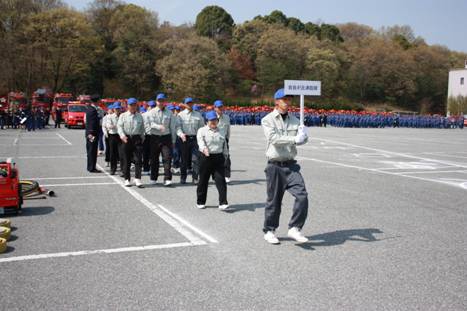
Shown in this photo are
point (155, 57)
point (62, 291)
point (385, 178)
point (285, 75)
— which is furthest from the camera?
point (285, 75)

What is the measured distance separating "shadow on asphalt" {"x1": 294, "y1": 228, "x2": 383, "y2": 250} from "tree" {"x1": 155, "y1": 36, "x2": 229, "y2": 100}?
60.4m

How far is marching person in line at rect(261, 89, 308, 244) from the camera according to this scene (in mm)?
6699

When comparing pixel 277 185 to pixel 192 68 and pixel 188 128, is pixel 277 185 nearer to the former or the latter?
pixel 188 128

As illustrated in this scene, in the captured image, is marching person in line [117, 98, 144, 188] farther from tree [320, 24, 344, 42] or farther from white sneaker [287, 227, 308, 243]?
tree [320, 24, 344, 42]

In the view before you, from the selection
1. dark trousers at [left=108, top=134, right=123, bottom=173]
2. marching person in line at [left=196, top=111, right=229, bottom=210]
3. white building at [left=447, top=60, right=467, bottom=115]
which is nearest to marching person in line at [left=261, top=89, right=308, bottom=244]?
marching person in line at [left=196, top=111, right=229, bottom=210]

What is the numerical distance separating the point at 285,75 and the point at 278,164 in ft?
248

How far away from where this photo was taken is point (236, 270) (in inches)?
223

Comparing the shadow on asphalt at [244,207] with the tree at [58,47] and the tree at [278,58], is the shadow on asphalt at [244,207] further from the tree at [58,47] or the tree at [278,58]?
the tree at [278,58]

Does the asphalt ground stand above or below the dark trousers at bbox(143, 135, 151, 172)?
below

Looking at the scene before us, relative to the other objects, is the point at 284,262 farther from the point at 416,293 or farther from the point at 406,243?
the point at 406,243

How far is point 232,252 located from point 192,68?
208 ft

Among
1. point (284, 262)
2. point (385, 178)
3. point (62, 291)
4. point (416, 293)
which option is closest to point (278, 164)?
point (284, 262)

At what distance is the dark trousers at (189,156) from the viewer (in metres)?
12.2

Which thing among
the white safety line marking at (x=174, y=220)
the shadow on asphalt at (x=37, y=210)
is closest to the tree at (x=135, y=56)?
the white safety line marking at (x=174, y=220)
